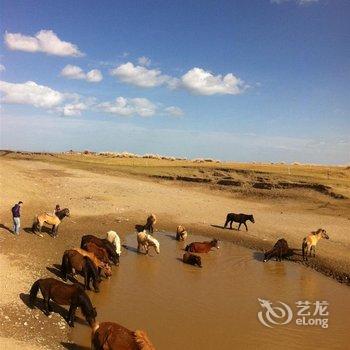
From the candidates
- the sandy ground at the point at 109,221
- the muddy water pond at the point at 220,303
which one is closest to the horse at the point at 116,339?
the muddy water pond at the point at 220,303

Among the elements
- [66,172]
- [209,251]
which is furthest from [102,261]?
[66,172]

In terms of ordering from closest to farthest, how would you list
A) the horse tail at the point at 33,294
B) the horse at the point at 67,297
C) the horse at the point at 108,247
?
the horse at the point at 67,297 → the horse tail at the point at 33,294 → the horse at the point at 108,247

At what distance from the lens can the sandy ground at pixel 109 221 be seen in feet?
40.4

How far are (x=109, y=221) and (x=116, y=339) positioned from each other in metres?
16.4

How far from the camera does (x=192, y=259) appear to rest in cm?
1873

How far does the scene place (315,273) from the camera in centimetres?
1900

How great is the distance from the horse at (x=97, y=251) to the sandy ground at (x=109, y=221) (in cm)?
134

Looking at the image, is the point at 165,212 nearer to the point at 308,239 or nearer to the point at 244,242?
the point at 244,242

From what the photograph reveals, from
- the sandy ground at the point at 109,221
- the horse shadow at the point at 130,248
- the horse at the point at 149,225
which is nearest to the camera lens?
the sandy ground at the point at 109,221

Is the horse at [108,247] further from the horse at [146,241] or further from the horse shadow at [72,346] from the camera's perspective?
the horse shadow at [72,346]

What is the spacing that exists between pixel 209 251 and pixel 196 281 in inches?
182

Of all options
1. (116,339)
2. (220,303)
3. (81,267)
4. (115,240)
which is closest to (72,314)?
(116,339)

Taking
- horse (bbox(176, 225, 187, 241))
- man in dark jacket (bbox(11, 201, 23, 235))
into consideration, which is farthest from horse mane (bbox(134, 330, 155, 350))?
horse (bbox(176, 225, 187, 241))

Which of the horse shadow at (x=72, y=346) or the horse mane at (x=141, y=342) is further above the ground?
the horse mane at (x=141, y=342)
